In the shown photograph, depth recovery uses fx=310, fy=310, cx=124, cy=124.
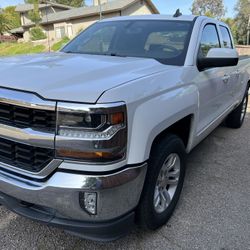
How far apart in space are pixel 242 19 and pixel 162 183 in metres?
40.1

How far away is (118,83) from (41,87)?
495 mm

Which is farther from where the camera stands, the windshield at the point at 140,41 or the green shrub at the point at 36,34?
the green shrub at the point at 36,34

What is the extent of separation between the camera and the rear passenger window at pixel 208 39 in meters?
3.34

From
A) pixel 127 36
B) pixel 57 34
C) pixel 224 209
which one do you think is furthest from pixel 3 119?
pixel 57 34

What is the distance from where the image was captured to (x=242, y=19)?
37.8 meters

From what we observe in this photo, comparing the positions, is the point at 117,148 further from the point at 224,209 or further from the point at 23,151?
the point at 224,209

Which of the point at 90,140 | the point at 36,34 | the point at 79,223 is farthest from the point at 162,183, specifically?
the point at 36,34

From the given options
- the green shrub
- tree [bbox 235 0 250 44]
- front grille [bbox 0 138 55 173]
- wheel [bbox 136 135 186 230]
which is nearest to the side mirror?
wheel [bbox 136 135 186 230]

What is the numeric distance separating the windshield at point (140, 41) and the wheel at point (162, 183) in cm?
84

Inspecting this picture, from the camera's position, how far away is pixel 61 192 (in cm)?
191

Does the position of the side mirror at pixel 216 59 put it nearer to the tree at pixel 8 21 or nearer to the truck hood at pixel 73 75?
the truck hood at pixel 73 75

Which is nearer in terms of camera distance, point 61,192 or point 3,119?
point 61,192

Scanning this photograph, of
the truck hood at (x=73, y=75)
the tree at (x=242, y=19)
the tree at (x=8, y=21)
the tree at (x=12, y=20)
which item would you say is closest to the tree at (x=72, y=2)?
the tree at (x=8, y=21)

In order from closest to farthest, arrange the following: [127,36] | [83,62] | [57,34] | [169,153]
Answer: [169,153] < [83,62] < [127,36] < [57,34]
